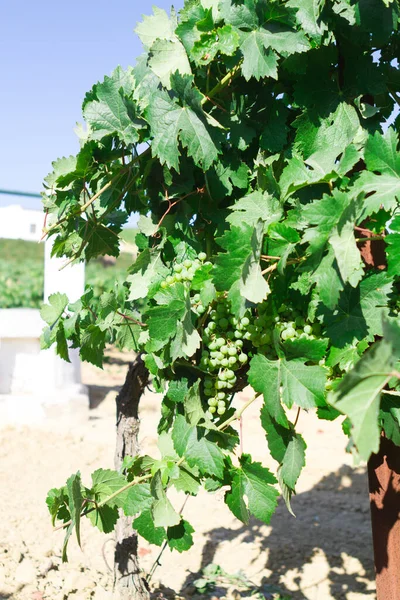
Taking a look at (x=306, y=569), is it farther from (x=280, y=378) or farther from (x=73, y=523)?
(x=280, y=378)

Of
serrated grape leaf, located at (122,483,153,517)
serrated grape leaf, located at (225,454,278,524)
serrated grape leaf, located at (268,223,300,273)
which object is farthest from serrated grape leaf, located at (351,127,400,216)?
serrated grape leaf, located at (122,483,153,517)

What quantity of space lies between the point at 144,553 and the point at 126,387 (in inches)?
54.8

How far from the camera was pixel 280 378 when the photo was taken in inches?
52.7

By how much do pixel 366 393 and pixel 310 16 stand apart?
93 centimetres

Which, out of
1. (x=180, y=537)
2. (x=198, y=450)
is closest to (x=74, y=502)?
(x=180, y=537)

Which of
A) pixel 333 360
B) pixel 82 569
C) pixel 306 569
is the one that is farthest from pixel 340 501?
pixel 333 360

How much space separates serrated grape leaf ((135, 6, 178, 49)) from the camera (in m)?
1.58

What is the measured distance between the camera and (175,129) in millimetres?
1418

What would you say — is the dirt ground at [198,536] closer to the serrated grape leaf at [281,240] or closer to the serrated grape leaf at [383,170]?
the serrated grape leaf at [281,240]

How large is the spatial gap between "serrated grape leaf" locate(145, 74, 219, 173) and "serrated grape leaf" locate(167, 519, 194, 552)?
0.94 metres

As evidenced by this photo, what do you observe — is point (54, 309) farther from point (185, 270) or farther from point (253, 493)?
point (253, 493)

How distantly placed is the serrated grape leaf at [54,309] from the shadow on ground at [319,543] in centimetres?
150

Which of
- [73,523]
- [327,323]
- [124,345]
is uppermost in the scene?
[327,323]

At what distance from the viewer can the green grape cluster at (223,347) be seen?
1.46 m
